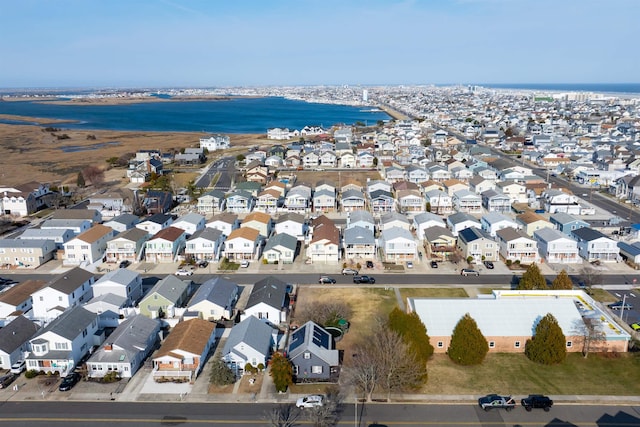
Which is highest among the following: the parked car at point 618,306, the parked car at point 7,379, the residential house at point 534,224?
the residential house at point 534,224

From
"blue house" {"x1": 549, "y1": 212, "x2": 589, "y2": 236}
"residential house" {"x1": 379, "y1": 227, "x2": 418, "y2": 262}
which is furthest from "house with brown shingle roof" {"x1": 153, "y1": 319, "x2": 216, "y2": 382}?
"blue house" {"x1": 549, "y1": 212, "x2": 589, "y2": 236}

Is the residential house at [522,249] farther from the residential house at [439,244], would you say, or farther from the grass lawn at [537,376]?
the grass lawn at [537,376]

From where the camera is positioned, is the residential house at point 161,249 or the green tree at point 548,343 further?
the residential house at point 161,249

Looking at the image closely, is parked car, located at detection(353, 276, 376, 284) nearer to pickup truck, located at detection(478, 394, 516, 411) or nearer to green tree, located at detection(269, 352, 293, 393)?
green tree, located at detection(269, 352, 293, 393)

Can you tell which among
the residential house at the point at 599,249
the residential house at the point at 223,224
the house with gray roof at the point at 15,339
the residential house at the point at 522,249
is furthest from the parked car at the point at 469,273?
the house with gray roof at the point at 15,339

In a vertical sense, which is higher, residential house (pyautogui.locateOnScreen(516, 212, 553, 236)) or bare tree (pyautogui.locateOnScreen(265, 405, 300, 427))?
residential house (pyautogui.locateOnScreen(516, 212, 553, 236))

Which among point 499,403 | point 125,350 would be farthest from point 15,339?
point 499,403
